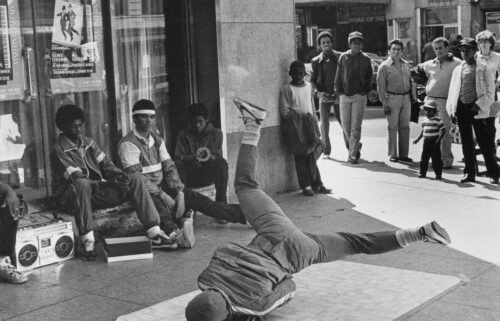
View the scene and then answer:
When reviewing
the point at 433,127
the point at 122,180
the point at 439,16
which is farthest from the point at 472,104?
the point at 439,16

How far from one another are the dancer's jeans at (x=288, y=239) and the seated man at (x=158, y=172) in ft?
6.68

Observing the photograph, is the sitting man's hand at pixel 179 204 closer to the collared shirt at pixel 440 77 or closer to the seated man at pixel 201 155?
the seated man at pixel 201 155

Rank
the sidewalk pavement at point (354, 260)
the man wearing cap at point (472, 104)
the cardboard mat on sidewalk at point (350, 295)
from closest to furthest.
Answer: the cardboard mat on sidewalk at point (350, 295) < the sidewalk pavement at point (354, 260) < the man wearing cap at point (472, 104)

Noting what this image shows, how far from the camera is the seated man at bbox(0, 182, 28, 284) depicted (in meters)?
6.72

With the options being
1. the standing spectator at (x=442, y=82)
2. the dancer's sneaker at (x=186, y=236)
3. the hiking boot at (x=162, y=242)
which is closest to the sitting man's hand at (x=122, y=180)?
the hiking boot at (x=162, y=242)

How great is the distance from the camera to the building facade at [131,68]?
25.7 feet

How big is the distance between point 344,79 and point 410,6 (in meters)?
21.1

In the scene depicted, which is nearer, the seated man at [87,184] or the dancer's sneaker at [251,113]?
the dancer's sneaker at [251,113]

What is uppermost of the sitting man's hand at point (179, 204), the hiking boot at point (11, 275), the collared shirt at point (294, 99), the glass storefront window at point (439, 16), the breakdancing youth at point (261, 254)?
the glass storefront window at point (439, 16)

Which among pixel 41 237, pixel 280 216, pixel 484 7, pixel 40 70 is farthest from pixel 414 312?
pixel 484 7

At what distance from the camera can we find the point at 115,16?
8.72 m

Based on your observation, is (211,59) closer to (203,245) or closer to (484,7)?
(203,245)

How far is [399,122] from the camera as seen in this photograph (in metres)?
12.6

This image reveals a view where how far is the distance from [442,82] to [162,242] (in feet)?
18.3
